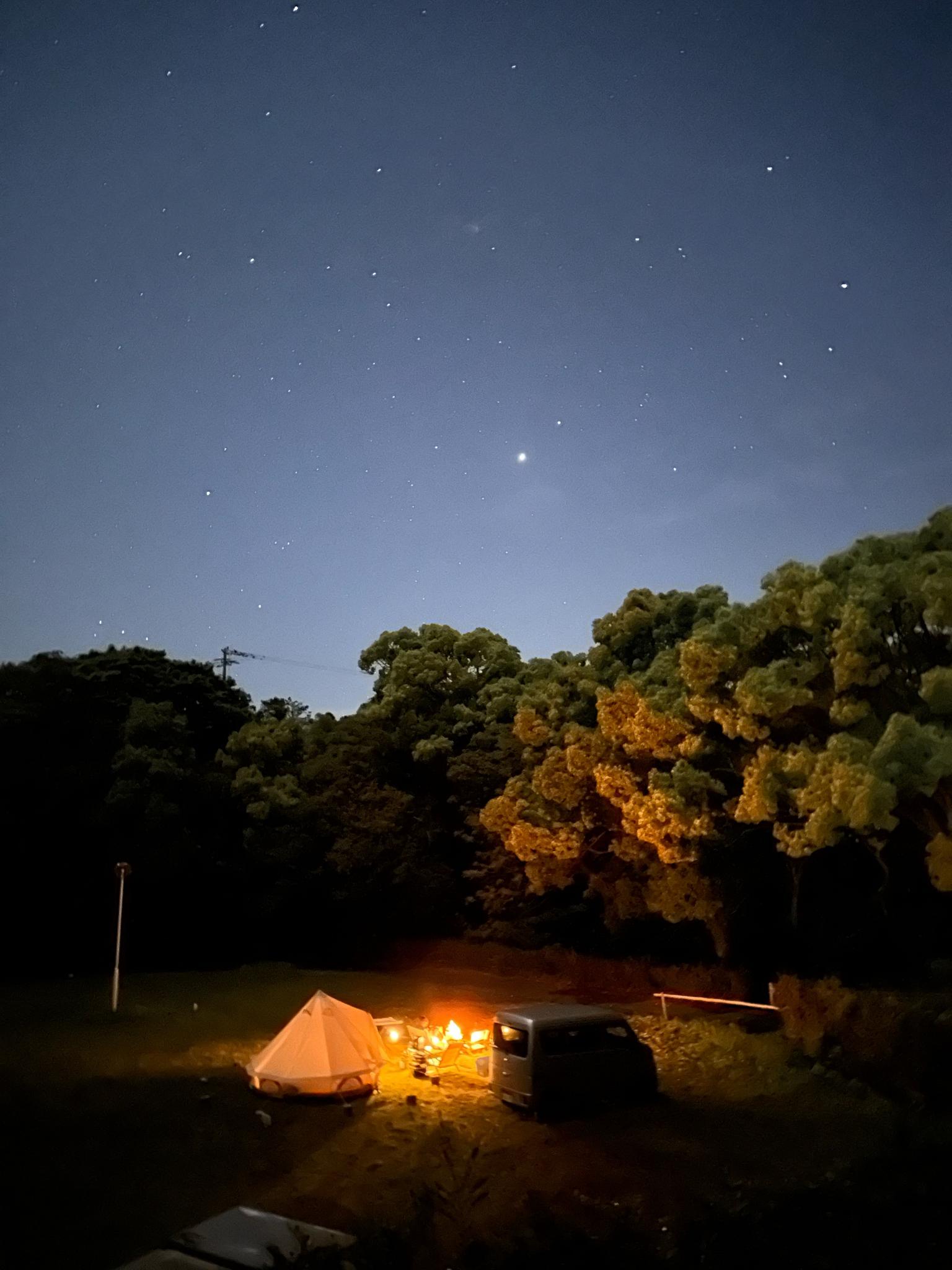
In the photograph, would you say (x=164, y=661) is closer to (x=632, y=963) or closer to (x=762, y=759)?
(x=632, y=963)

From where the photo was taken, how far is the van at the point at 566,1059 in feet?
37.4

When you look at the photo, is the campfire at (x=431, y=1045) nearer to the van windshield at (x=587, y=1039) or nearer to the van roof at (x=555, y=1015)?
the van roof at (x=555, y=1015)

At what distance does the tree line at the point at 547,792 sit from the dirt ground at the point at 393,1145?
12.7 ft

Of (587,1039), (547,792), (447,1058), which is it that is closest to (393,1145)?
(587,1039)

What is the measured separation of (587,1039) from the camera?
11.8m

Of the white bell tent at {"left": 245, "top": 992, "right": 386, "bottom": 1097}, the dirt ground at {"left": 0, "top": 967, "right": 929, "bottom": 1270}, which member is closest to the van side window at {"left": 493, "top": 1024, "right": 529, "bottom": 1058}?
the dirt ground at {"left": 0, "top": 967, "right": 929, "bottom": 1270}

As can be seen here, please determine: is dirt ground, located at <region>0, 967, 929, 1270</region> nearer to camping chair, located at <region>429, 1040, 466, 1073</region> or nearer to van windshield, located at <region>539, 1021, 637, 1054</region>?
camping chair, located at <region>429, 1040, 466, 1073</region>

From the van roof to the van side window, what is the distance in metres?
0.07

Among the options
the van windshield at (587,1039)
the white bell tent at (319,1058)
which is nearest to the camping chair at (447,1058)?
the white bell tent at (319,1058)

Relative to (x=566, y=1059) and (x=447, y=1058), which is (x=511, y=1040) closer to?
(x=566, y=1059)

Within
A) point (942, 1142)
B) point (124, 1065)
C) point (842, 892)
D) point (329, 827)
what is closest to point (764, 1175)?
point (942, 1142)

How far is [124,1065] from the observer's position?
1413cm

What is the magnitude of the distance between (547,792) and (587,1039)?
328 inches

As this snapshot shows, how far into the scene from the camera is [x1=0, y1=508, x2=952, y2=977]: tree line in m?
14.6
